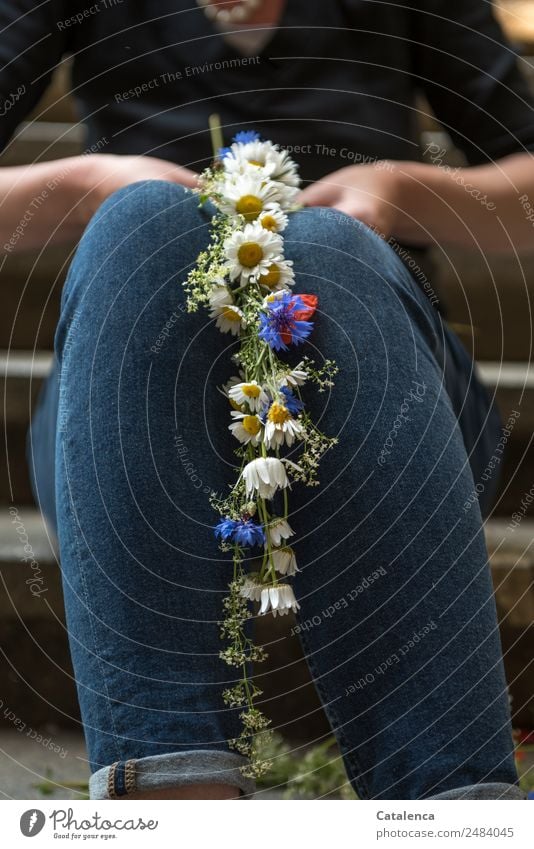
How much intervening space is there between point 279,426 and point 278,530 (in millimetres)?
56

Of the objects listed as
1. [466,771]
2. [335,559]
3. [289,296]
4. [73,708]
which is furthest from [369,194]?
[73,708]

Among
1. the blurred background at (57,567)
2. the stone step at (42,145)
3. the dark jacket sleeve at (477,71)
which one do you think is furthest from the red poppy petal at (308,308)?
the stone step at (42,145)

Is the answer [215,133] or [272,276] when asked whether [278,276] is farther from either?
[215,133]

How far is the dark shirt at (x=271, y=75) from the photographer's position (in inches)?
27.0

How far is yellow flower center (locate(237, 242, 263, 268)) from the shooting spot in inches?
19.4

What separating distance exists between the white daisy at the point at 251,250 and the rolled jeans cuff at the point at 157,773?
250 millimetres

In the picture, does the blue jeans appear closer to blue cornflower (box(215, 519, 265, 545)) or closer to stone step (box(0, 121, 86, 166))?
blue cornflower (box(215, 519, 265, 545))

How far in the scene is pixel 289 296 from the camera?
0.48 meters

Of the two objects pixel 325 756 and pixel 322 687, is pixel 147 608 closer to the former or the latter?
pixel 322 687

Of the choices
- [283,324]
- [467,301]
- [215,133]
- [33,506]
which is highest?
[467,301]

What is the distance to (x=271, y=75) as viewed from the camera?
705 mm

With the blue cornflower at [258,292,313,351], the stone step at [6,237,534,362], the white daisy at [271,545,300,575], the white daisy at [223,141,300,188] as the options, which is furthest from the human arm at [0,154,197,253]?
the stone step at [6,237,534,362]

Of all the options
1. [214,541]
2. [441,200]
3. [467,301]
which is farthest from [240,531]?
[467,301]
